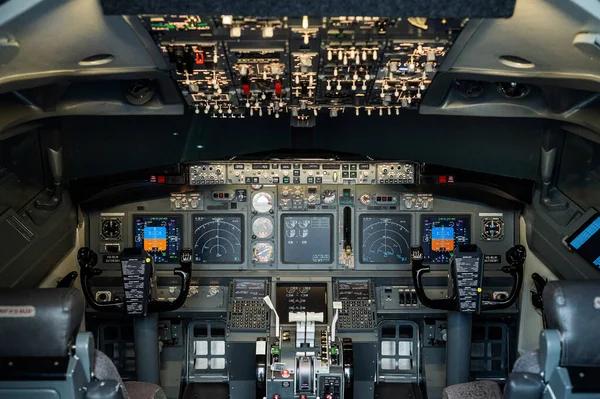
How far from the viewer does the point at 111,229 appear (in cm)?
584

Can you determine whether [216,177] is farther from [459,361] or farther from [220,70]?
[459,361]

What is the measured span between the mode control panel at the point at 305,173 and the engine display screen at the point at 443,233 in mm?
450

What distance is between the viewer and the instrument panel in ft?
19.2

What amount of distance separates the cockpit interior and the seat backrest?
1.37 m

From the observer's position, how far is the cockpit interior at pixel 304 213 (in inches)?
181

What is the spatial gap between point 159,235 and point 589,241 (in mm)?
3099

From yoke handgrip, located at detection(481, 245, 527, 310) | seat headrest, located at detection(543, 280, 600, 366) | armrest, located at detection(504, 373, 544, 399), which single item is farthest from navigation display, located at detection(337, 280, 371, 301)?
seat headrest, located at detection(543, 280, 600, 366)

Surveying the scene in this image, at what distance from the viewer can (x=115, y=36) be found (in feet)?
11.4

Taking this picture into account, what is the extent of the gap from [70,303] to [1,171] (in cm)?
216

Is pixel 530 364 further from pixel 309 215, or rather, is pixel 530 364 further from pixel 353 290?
pixel 309 215

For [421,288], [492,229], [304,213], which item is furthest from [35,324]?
[492,229]

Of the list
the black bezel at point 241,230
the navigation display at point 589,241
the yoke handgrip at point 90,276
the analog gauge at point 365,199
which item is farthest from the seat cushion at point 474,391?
the yoke handgrip at point 90,276

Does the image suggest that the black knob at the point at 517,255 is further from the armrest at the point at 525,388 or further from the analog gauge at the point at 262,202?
the armrest at the point at 525,388

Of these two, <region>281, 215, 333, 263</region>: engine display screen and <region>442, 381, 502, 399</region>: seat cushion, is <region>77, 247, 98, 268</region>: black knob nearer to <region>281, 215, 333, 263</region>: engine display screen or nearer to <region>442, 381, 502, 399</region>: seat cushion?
<region>281, 215, 333, 263</region>: engine display screen
